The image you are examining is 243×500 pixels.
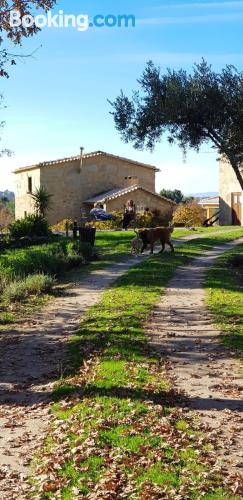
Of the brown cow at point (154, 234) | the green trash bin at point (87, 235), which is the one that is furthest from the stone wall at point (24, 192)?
the brown cow at point (154, 234)

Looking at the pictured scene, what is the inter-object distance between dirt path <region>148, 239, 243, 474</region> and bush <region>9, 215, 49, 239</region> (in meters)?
14.1

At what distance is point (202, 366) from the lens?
343 inches

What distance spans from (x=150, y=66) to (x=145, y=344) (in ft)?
44.2

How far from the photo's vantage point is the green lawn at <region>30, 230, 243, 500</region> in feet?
16.7

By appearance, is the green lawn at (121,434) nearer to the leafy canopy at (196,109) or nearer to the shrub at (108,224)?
the leafy canopy at (196,109)

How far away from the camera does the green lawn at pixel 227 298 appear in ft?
34.5

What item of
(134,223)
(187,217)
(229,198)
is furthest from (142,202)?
(134,223)

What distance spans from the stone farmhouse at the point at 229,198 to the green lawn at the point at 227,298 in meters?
22.7

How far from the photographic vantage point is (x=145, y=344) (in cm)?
988

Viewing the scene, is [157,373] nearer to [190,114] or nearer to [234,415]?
[234,415]

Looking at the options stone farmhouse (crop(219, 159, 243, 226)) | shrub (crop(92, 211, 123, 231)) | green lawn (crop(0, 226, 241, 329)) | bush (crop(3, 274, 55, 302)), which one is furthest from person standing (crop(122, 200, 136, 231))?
bush (crop(3, 274, 55, 302))

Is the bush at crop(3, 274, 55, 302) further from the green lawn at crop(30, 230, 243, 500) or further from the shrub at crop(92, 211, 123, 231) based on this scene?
the shrub at crop(92, 211, 123, 231)

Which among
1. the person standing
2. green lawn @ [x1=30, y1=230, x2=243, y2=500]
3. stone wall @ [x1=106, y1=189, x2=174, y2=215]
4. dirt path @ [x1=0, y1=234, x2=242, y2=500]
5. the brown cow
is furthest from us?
stone wall @ [x1=106, y1=189, x2=174, y2=215]

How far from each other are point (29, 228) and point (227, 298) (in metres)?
15.9
